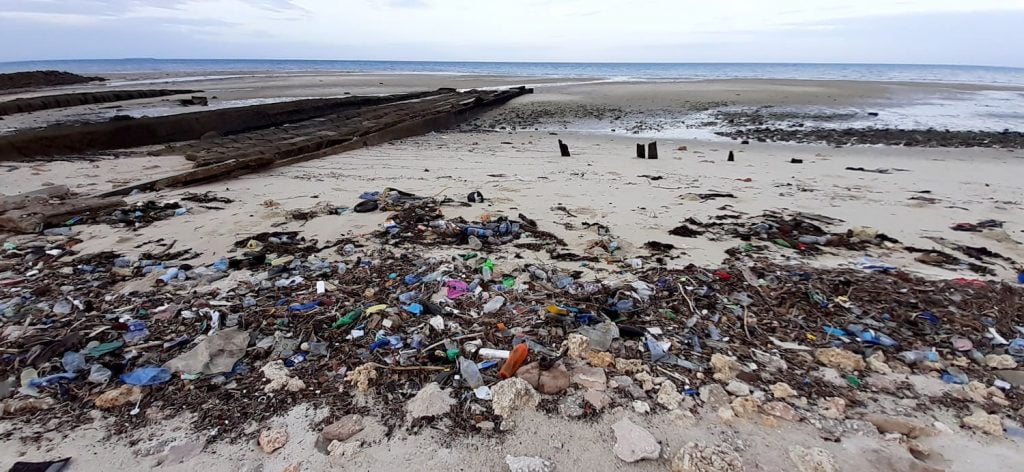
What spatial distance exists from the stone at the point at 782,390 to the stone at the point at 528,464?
124 cm

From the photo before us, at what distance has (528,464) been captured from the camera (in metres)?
1.96

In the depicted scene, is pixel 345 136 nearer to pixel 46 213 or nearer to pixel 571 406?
pixel 46 213

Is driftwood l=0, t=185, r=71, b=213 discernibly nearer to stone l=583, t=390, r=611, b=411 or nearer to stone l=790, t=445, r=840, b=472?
stone l=583, t=390, r=611, b=411

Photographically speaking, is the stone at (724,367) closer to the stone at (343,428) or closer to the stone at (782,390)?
the stone at (782,390)

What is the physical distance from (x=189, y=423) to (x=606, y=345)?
214cm

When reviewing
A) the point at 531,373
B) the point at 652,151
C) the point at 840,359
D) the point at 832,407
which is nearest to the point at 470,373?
the point at 531,373

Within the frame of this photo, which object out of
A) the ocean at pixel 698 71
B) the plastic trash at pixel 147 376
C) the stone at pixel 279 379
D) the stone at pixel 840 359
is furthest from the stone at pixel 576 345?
the ocean at pixel 698 71

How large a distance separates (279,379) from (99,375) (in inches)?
36.8

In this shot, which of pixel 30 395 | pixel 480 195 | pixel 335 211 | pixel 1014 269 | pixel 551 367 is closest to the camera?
pixel 30 395

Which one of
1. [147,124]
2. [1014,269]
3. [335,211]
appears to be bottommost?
[1014,269]

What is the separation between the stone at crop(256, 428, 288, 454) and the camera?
6.68 ft

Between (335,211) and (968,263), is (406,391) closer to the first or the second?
(335,211)

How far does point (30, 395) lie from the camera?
2.31 m

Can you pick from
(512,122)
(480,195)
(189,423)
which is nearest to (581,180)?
(480,195)
